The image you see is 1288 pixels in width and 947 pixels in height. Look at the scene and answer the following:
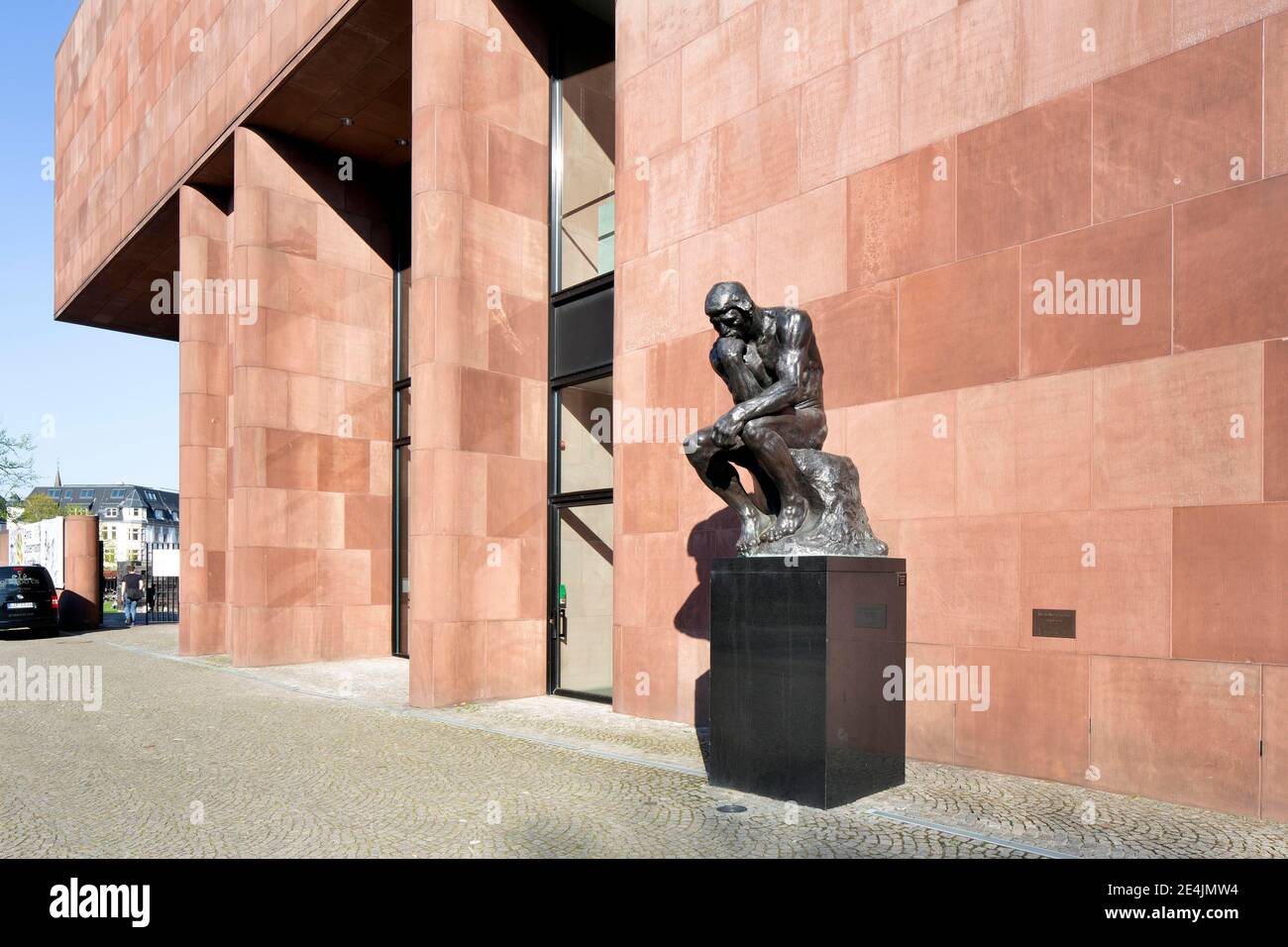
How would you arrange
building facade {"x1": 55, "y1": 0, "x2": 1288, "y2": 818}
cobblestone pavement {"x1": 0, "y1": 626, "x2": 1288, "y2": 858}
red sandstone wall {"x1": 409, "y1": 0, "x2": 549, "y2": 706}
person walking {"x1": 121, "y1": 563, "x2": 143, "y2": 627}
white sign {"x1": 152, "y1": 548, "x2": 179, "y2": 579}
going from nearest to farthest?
cobblestone pavement {"x1": 0, "y1": 626, "x2": 1288, "y2": 858} → building facade {"x1": 55, "y1": 0, "x2": 1288, "y2": 818} → red sandstone wall {"x1": 409, "y1": 0, "x2": 549, "y2": 706} → person walking {"x1": 121, "y1": 563, "x2": 143, "y2": 627} → white sign {"x1": 152, "y1": 548, "x2": 179, "y2": 579}

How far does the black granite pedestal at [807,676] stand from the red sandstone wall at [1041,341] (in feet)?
4.40

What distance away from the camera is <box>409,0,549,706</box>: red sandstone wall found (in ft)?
39.6

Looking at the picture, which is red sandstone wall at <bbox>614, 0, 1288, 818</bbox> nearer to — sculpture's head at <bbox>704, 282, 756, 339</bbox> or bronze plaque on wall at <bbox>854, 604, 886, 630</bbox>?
bronze plaque on wall at <bbox>854, 604, 886, 630</bbox>

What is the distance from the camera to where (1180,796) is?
6652 mm

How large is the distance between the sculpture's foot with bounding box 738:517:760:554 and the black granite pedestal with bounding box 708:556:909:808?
7.4 inches

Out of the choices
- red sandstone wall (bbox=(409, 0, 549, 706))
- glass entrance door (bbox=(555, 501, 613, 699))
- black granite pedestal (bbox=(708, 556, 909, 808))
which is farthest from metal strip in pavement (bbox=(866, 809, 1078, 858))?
red sandstone wall (bbox=(409, 0, 549, 706))

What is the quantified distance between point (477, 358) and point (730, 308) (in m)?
6.18

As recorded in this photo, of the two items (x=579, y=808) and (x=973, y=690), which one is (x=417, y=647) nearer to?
(x=579, y=808)

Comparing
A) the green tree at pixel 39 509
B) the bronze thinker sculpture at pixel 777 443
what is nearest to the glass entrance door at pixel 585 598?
the bronze thinker sculpture at pixel 777 443

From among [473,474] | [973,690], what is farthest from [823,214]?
[473,474]

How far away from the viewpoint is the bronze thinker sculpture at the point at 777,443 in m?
7.04

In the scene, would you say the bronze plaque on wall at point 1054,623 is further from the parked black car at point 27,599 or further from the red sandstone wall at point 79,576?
the red sandstone wall at point 79,576

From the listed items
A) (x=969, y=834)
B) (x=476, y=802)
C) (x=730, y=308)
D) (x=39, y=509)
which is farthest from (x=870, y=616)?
(x=39, y=509)

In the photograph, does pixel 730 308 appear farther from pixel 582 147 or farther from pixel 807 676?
pixel 582 147
